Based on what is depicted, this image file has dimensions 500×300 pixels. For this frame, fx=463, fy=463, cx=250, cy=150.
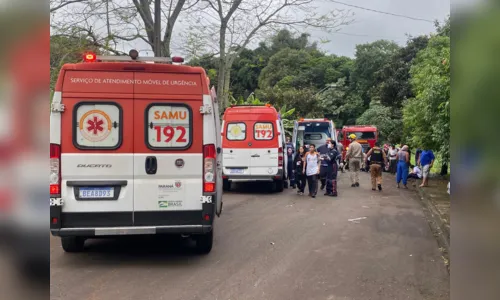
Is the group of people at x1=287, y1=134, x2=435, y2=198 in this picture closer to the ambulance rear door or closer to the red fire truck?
the ambulance rear door

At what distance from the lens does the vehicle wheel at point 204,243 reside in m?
6.79

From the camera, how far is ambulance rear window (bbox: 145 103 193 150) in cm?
614

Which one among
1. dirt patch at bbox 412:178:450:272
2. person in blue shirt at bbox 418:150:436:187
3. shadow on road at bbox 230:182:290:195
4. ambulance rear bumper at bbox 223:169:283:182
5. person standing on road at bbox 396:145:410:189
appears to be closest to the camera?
dirt patch at bbox 412:178:450:272

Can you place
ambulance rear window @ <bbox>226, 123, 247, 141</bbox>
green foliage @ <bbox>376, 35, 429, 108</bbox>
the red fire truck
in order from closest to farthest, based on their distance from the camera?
ambulance rear window @ <bbox>226, 123, 247, 141</bbox> → the red fire truck → green foliage @ <bbox>376, 35, 429, 108</bbox>

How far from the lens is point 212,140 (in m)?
6.21

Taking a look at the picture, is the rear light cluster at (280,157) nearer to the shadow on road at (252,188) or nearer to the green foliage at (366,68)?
the shadow on road at (252,188)

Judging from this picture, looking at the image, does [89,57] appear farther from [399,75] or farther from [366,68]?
[366,68]

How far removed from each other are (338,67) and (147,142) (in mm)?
50360

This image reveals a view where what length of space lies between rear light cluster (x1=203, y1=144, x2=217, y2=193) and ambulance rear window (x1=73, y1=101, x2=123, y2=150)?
1.14 metres

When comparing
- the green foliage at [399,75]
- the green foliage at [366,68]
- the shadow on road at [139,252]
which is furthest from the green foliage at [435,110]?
the green foliage at [366,68]

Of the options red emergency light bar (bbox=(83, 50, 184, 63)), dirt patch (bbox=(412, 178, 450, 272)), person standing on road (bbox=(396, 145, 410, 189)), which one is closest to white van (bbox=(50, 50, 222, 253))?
red emergency light bar (bbox=(83, 50, 184, 63))

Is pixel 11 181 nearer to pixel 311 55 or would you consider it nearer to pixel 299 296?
pixel 299 296

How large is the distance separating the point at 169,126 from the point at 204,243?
1.86m

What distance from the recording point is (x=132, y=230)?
5945 mm
